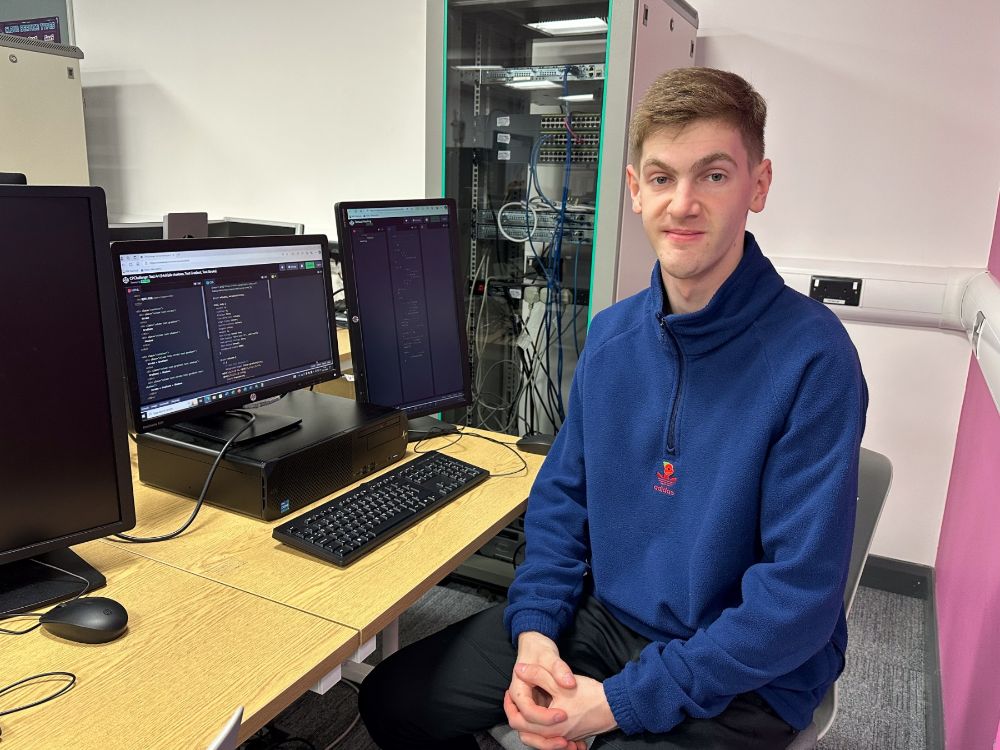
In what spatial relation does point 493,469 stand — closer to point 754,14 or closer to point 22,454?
point 22,454

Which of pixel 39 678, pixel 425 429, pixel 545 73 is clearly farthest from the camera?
pixel 545 73

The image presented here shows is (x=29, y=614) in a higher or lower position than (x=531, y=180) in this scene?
lower

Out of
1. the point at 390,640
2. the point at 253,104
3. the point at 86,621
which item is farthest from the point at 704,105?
the point at 253,104

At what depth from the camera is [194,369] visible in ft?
4.29

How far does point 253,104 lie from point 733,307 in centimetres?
289

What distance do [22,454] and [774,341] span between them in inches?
41.3

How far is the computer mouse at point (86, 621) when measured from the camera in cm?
92

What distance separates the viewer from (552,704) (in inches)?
42.5

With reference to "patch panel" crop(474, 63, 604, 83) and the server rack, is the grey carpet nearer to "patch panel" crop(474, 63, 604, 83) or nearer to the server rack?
the server rack

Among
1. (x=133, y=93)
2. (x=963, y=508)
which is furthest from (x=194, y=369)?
(x=133, y=93)

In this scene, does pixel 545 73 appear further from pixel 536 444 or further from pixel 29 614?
pixel 29 614

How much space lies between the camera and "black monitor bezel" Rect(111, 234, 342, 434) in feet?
3.94

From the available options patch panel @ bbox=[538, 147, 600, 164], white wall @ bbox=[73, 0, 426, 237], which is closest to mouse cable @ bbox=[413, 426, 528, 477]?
patch panel @ bbox=[538, 147, 600, 164]

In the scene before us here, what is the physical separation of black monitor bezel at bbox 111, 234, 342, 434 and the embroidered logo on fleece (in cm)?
73
